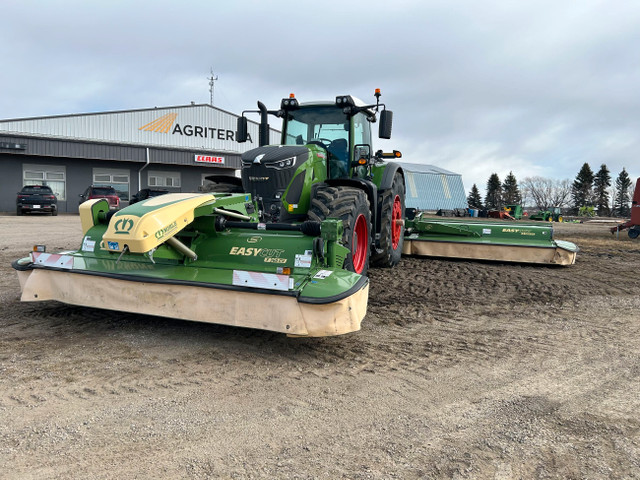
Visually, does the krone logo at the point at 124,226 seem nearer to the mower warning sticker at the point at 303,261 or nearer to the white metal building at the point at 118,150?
the mower warning sticker at the point at 303,261

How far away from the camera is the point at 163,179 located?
84.2 ft

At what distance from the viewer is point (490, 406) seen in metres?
2.86

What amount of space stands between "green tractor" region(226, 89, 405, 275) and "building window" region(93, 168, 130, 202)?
19.8m

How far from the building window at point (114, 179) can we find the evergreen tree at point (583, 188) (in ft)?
160

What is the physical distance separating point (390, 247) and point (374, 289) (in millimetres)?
1202

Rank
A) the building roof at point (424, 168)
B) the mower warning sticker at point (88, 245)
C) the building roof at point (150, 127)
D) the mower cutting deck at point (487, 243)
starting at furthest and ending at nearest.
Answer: the building roof at point (424, 168), the building roof at point (150, 127), the mower cutting deck at point (487, 243), the mower warning sticker at point (88, 245)

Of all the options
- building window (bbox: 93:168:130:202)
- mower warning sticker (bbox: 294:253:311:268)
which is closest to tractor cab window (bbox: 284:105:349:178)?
mower warning sticker (bbox: 294:253:311:268)

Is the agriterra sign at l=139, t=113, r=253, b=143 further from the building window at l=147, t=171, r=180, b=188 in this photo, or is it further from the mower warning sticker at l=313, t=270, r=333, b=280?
the mower warning sticker at l=313, t=270, r=333, b=280

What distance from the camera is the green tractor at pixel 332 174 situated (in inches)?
207

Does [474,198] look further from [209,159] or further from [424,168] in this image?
[209,159]

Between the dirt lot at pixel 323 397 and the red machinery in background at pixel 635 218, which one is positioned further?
the red machinery in background at pixel 635 218

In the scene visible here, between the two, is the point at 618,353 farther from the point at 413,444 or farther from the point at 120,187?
the point at 120,187

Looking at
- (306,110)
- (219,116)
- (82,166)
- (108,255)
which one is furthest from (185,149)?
(108,255)

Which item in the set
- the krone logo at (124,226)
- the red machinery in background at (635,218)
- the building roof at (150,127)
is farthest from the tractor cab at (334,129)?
the building roof at (150,127)
